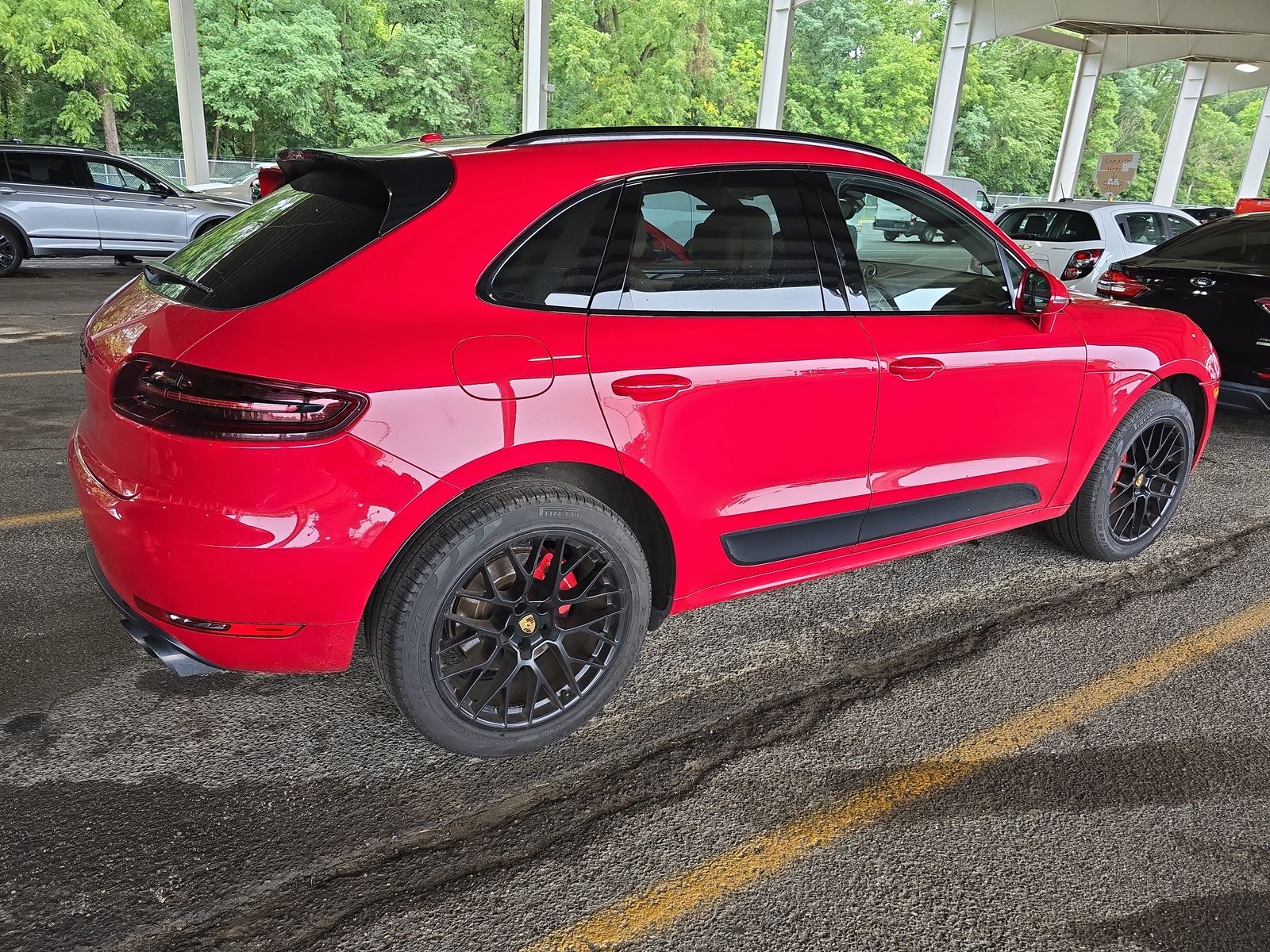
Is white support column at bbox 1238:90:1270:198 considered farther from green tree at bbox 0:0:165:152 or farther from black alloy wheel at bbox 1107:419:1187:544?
black alloy wheel at bbox 1107:419:1187:544

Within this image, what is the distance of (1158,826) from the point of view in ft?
8.36

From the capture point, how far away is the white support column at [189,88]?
55.5ft

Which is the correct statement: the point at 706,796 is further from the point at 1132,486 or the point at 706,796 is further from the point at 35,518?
the point at 35,518

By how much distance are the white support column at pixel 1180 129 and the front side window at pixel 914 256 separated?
133ft

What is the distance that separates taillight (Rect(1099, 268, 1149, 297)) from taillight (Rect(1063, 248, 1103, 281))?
71 cm

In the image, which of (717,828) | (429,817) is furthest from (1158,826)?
(429,817)

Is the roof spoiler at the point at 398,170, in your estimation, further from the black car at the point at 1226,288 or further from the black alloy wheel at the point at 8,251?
the black alloy wheel at the point at 8,251

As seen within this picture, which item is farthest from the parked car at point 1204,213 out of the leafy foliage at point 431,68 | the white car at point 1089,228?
the leafy foliage at point 431,68

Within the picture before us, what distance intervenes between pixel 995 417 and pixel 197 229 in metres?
12.9

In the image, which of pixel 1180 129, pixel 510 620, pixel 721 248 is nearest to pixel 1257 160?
pixel 1180 129

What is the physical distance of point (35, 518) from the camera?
424 cm

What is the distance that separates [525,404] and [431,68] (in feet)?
95.6

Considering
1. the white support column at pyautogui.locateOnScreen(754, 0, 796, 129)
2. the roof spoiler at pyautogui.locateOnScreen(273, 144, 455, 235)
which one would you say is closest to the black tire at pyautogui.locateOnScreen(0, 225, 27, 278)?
the roof spoiler at pyautogui.locateOnScreen(273, 144, 455, 235)

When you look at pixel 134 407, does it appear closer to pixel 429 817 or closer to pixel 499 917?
pixel 429 817
